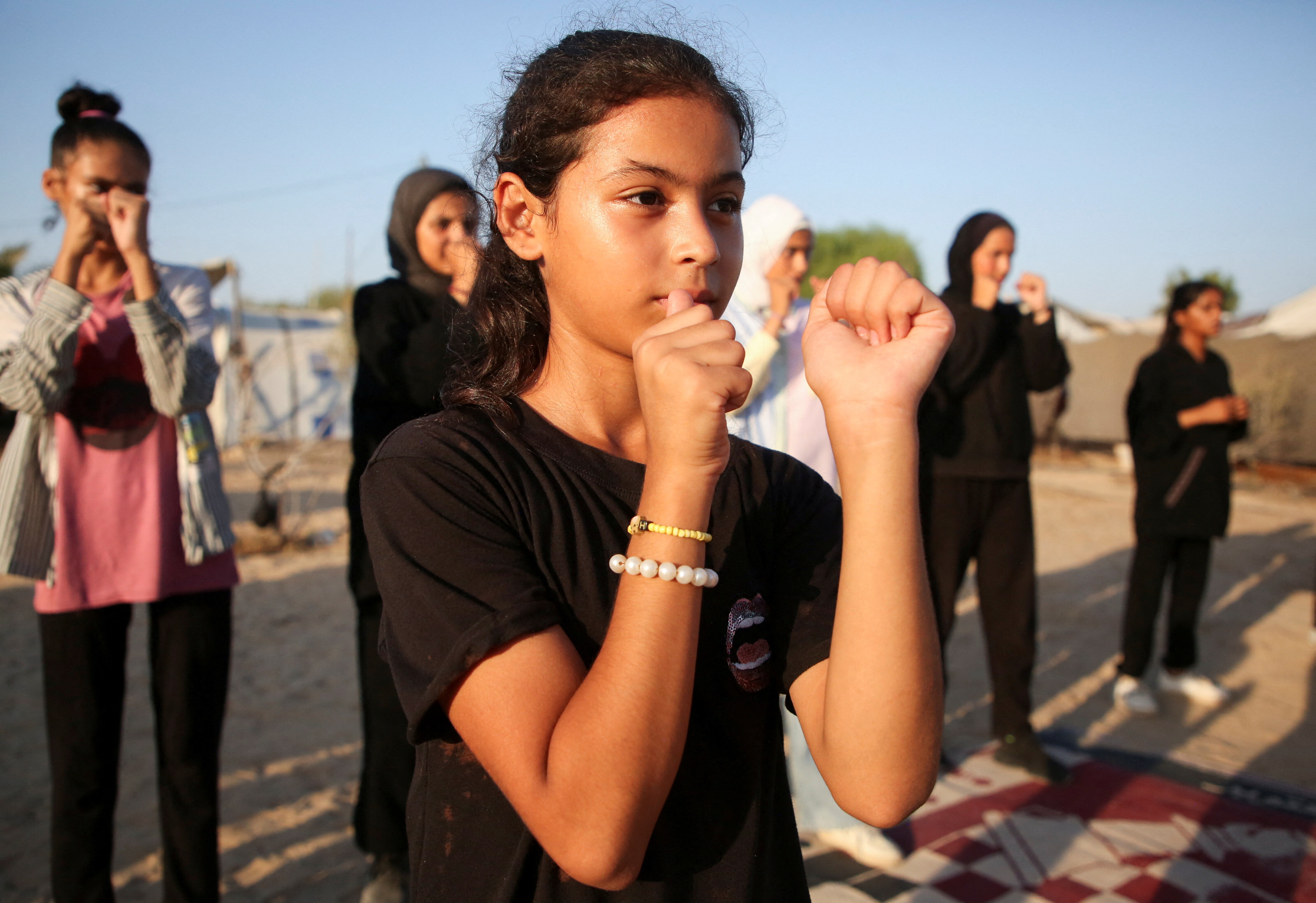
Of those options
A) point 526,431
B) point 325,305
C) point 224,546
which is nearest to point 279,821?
point 224,546

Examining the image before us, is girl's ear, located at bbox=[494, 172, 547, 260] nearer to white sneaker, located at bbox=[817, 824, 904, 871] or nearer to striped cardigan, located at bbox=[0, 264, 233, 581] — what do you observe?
striped cardigan, located at bbox=[0, 264, 233, 581]

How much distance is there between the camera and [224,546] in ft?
8.66

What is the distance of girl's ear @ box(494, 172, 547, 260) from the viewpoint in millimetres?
1324

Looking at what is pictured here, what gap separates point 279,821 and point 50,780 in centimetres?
106

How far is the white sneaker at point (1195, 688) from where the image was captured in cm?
508

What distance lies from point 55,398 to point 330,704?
120 inches

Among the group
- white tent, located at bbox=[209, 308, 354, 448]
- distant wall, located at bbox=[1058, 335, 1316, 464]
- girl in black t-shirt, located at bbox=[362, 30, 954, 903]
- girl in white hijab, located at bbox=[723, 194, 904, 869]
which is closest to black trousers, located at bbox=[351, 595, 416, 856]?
girl in white hijab, located at bbox=[723, 194, 904, 869]

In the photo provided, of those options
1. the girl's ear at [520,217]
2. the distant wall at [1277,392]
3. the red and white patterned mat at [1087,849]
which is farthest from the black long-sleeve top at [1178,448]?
the distant wall at [1277,392]

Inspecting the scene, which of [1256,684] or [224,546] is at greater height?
[224,546]

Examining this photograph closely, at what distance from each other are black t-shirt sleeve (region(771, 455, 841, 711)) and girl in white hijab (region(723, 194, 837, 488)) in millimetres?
1841

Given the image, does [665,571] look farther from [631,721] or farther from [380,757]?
[380,757]

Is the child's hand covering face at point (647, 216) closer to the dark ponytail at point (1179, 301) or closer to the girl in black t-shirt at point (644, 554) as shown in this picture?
the girl in black t-shirt at point (644, 554)

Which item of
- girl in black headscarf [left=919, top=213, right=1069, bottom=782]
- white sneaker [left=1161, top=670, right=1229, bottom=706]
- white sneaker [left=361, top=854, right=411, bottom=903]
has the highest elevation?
girl in black headscarf [left=919, top=213, right=1069, bottom=782]

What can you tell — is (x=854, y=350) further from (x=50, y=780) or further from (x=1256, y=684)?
(x=1256, y=684)
